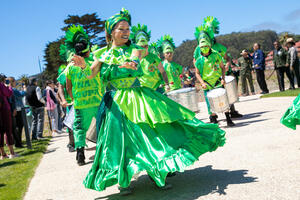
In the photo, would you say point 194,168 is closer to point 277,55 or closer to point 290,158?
point 290,158

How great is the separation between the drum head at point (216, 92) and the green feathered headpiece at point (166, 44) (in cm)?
262

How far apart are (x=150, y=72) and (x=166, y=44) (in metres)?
1.79

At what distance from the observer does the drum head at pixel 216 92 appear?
7.67 meters

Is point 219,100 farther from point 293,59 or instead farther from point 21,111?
point 293,59

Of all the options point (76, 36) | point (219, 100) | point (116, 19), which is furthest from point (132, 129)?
point (219, 100)

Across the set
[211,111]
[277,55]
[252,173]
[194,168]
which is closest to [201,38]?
[211,111]

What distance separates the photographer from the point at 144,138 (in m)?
3.83

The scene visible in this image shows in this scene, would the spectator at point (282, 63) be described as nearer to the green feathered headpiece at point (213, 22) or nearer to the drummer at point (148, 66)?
the green feathered headpiece at point (213, 22)

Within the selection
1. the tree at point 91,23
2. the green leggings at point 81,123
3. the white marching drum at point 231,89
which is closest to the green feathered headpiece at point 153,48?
the white marching drum at point 231,89

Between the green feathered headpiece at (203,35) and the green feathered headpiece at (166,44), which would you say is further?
the green feathered headpiece at (166,44)

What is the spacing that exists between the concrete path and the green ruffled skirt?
421 mm

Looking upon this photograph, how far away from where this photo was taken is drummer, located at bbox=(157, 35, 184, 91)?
32.9ft

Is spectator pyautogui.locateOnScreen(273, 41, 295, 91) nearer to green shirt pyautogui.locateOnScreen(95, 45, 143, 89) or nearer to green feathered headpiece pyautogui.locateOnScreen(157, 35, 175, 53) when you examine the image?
green feathered headpiece pyautogui.locateOnScreen(157, 35, 175, 53)

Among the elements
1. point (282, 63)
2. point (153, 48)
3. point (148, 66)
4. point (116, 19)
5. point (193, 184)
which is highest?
point (153, 48)
